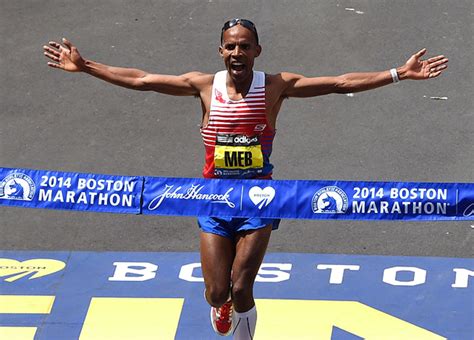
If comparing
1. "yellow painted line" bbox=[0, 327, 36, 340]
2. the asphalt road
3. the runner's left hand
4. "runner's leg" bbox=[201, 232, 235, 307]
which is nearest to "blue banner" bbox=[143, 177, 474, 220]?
"runner's leg" bbox=[201, 232, 235, 307]

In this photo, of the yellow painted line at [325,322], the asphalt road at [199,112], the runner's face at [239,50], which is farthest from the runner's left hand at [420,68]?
the asphalt road at [199,112]

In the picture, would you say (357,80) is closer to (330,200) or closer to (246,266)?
(330,200)

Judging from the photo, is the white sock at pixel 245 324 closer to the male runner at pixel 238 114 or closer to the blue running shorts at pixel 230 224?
the male runner at pixel 238 114

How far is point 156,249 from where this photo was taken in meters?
12.1

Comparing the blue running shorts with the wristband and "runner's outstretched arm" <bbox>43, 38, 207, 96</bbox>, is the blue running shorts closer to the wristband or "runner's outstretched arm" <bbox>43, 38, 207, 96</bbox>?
"runner's outstretched arm" <bbox>43, 38, 207, 96</bbox>

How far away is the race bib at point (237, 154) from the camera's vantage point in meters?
9.62

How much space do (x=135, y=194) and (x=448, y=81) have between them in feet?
20.3

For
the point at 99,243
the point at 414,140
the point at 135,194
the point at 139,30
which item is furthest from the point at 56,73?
the point at 135,194

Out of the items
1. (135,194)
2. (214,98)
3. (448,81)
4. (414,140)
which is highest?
(448,81)

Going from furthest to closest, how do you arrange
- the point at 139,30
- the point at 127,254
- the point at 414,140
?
the point at 139,30 < the point at 414,140 < the point at 127,254

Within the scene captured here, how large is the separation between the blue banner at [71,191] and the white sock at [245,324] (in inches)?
49.6

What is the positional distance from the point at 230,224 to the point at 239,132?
80 cm

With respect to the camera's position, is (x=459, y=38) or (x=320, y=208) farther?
(x=459, y=38)

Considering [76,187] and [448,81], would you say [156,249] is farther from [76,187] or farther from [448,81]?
[448,81]
